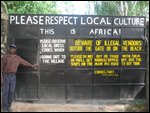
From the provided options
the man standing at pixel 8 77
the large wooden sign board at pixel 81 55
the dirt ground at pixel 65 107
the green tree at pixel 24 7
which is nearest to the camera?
the man standing at pixel 8 77

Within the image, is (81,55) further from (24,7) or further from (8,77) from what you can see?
(24,7)

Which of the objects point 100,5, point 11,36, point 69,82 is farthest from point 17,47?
point 100,5

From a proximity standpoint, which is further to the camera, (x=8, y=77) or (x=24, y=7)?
(x=24, y=7)

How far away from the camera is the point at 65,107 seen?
10086mm

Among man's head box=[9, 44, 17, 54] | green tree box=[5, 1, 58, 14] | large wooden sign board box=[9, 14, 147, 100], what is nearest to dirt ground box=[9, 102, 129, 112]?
large wooden sign board box=[9, 14, 147, 100]

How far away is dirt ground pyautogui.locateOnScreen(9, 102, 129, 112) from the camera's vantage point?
973 centimetres

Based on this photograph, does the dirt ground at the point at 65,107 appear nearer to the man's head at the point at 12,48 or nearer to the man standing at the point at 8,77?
the man standing at the point at 8,77

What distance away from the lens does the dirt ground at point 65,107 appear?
31.9 feet

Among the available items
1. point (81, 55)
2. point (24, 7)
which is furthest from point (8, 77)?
point (24, 7)

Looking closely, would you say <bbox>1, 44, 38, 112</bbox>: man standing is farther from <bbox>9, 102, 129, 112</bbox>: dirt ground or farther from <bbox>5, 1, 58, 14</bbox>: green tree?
<bbox>5, 1, 58, 14</bbox>: green tree

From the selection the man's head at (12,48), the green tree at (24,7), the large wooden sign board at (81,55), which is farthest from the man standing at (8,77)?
the green tree at (24,7)

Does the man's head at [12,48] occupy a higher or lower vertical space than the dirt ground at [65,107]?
higher

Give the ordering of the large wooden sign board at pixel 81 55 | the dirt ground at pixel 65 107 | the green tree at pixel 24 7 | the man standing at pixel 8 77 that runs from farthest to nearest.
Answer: the green tree at pixel 24 7
the large wooden sign board at pixel 81 55
the dirt ground at pixel 65 107
the man standing at pixel 8 77

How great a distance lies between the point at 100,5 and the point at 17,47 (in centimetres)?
1620
